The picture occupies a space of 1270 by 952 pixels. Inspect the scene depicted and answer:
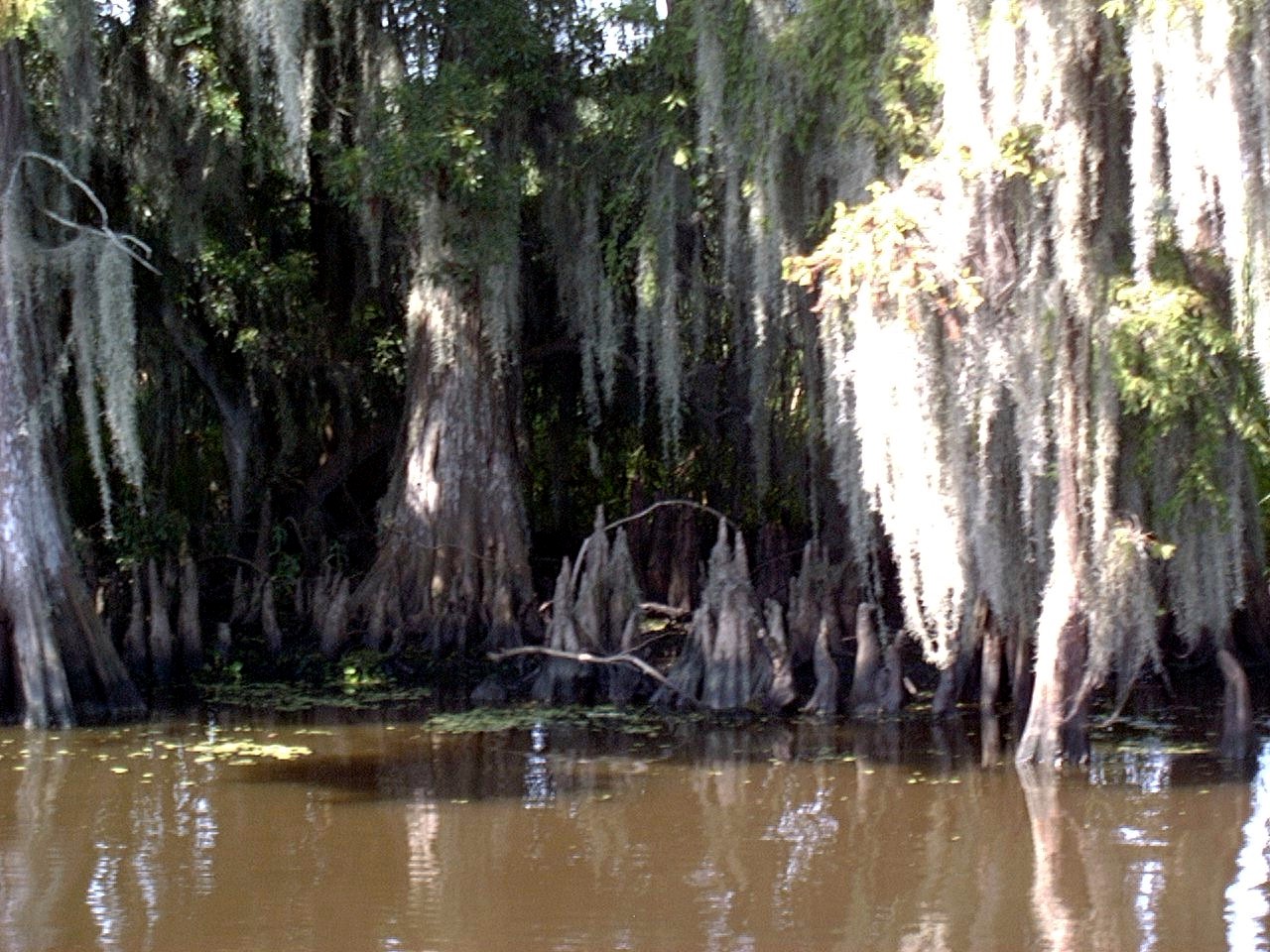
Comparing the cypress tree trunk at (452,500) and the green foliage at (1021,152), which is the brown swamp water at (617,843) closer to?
the cypress tree trunk at (452,500)

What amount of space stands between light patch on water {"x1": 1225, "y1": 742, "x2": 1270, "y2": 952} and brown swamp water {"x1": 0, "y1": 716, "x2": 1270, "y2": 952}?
0.04 ft

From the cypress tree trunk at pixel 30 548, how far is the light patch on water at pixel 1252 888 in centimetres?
578

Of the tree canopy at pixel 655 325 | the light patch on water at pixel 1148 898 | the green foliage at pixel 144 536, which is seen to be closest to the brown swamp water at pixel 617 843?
the light patch on water at pixel 1148 898

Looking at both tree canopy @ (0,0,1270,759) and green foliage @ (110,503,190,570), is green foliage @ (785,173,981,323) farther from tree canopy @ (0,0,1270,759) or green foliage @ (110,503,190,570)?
green foliage @ (110,503,190,570)

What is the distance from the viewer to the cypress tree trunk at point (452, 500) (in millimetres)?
A: 10828

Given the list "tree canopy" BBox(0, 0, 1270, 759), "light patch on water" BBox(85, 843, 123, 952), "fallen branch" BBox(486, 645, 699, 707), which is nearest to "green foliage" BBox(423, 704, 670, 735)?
"fallen branch" BBox(486, 645, 699, 707)

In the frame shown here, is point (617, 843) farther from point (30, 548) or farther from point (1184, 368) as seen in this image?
point (30, 548)

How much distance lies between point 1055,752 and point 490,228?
470cm

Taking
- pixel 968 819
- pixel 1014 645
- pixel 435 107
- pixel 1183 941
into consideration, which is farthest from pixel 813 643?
pixel 1183 941

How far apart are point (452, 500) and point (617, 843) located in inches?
187

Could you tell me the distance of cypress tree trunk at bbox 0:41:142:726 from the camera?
873cm

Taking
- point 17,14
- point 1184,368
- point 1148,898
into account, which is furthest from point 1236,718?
point 17,14

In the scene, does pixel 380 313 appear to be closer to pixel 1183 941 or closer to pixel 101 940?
pixel 101 940

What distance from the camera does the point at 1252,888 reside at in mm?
5809
